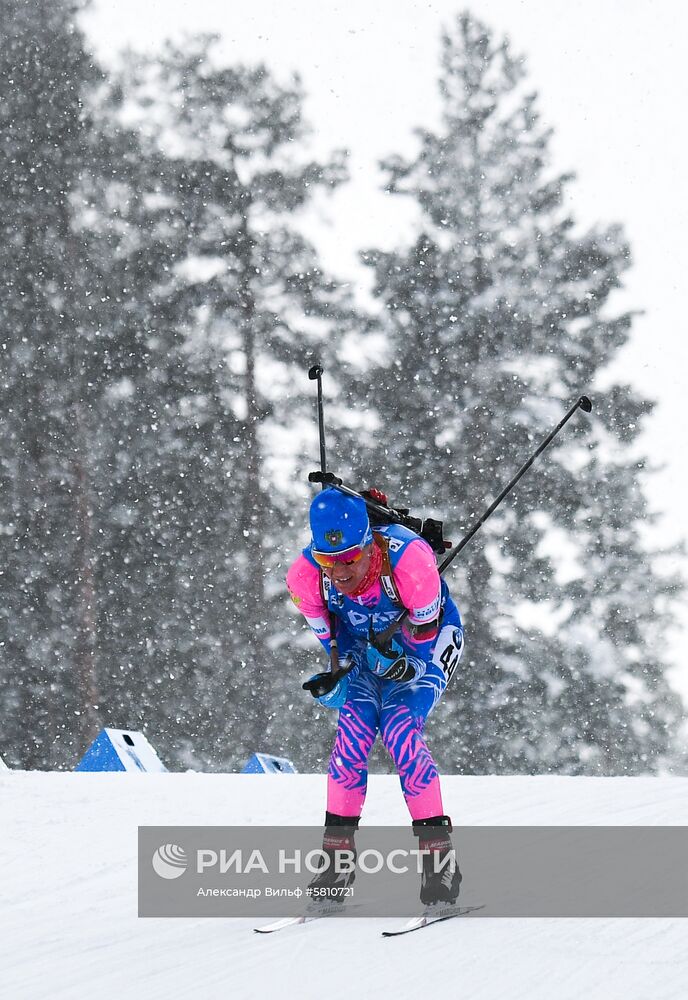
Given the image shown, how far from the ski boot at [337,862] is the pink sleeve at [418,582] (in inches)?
32.9

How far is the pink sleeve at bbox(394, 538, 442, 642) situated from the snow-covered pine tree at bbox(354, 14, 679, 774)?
1572 cm

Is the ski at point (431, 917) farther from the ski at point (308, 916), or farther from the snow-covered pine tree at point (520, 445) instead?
the snow-covered pine tree at point (520, 445)

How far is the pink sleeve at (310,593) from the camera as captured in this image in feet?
16.2

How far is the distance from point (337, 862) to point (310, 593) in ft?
3.48

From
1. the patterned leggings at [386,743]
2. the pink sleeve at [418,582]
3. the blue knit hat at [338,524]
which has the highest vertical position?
the blue knit hat at [338,524]

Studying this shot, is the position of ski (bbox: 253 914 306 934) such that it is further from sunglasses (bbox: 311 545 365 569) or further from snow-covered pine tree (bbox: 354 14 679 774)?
snow-covered pine tree (bbox: 354 14 679 774)

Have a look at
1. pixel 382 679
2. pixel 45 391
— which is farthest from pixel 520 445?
pixel 382 679

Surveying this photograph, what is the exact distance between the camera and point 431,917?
4.39 meters

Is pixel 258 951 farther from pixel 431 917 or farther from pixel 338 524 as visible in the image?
pixel 338 524

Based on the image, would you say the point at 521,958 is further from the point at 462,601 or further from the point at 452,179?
the point at 452,179

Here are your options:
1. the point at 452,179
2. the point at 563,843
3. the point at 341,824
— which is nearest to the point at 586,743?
the point at 452,179

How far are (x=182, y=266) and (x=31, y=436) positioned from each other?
4.14 m

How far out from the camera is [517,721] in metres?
20.7

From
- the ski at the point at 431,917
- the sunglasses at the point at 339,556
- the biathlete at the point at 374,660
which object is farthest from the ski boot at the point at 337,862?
the sunglasses at the point at 339,556
